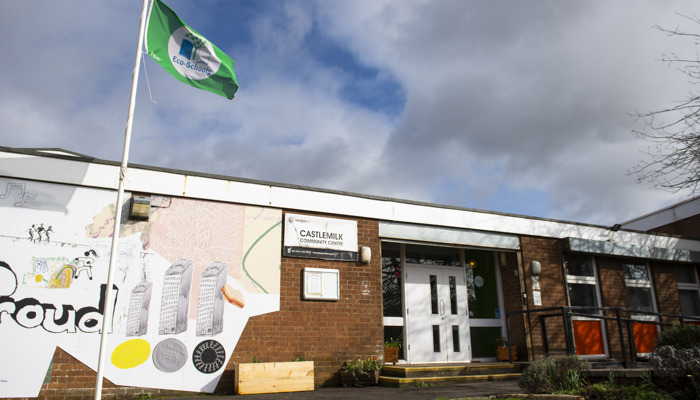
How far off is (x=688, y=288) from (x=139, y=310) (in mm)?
13575

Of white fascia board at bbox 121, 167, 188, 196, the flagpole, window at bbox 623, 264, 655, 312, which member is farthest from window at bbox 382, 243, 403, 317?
window at bbox 623, 264, 655, 312

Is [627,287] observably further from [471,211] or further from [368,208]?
[368,208]

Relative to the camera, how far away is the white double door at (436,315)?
10688 mm

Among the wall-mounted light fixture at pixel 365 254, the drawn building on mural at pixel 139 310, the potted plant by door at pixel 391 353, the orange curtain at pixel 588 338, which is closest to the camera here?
the drawn building on mural at pixel 139 310

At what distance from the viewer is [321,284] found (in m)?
9.16

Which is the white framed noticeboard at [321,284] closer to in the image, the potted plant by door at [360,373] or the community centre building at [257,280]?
the community centre building at [257,280]

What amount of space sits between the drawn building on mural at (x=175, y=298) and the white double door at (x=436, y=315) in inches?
182

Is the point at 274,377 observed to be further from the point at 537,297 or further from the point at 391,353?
the point at 537,297

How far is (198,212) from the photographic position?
851 cm

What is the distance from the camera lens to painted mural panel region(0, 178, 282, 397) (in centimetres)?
709

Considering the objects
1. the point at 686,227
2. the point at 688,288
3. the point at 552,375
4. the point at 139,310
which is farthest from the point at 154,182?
the point at 686,227

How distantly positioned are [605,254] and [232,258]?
885cm

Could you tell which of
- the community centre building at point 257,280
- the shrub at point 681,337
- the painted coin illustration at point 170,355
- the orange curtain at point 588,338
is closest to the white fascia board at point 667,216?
the community centre building at point 257,280

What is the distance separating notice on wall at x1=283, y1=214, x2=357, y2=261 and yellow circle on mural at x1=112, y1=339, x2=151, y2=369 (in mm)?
2647
